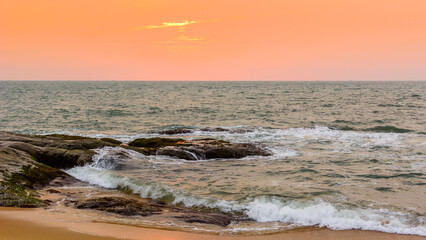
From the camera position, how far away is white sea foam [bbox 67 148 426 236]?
29.7 ft

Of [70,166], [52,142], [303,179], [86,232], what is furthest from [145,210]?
[52,142]

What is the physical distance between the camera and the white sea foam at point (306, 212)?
905 centimetres

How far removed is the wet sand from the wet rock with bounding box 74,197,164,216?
3.70 ft

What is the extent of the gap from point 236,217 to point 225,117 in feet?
97.7

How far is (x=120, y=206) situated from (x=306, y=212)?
4.84 meters

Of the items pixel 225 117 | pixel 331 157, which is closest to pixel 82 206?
pixel 331 157

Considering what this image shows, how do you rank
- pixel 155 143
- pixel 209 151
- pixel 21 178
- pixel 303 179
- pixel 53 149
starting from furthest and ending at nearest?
pixel 155 143, pixel 209 151, pixel 53 149, pixel 303 179, pixel 21 178

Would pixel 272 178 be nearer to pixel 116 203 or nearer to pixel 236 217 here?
pixel 236 217

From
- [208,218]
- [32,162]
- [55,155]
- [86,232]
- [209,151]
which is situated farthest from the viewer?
[209,151]

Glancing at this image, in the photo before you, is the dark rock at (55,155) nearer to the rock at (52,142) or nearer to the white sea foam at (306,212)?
the rock at (52,142)

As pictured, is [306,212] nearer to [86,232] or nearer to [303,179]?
→ [303,179]

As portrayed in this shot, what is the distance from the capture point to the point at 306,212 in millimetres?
9797

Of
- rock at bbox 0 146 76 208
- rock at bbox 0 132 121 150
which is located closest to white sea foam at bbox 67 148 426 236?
rock at bbox 0 146 76 208

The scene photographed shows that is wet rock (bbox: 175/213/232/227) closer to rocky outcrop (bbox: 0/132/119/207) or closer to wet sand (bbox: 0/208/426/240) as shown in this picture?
wet sand (bbox: 0/208/426/240)
